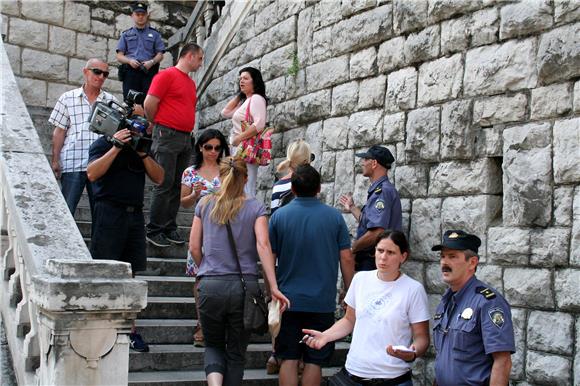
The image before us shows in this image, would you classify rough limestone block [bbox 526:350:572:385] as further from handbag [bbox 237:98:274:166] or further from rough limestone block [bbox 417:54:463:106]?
handbag [bbox 237:98:274:166]

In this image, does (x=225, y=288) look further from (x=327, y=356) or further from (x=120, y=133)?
(x=120, y=133)

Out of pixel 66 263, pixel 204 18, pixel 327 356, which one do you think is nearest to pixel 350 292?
pixel 327 356

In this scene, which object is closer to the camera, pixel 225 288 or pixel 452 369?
pixel 452 369

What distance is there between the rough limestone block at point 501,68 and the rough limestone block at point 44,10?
743cm

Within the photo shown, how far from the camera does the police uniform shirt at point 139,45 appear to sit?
30.7 feet

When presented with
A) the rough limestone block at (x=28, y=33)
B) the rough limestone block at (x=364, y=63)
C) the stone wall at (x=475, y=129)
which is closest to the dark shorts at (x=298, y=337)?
→ the stone wall at (x=475, y=129)

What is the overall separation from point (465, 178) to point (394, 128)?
105 centimetres

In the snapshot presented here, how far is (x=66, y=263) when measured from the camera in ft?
12.1

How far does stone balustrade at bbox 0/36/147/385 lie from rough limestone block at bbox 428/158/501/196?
2.74m

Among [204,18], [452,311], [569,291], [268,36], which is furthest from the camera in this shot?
[204,18]

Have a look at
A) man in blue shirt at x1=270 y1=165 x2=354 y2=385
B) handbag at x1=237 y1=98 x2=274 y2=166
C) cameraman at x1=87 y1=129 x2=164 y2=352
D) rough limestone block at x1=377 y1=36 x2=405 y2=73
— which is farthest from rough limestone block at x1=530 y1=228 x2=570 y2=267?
handbag at x1=237 y1=98 x2=274 y2=166

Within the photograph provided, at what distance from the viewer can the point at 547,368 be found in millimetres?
4633

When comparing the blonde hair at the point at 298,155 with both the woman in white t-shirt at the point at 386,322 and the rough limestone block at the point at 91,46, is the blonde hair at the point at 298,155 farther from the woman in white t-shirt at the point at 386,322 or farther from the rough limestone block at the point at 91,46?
the rough limestone block at the point at 91,46

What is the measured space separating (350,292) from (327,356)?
719 mm
